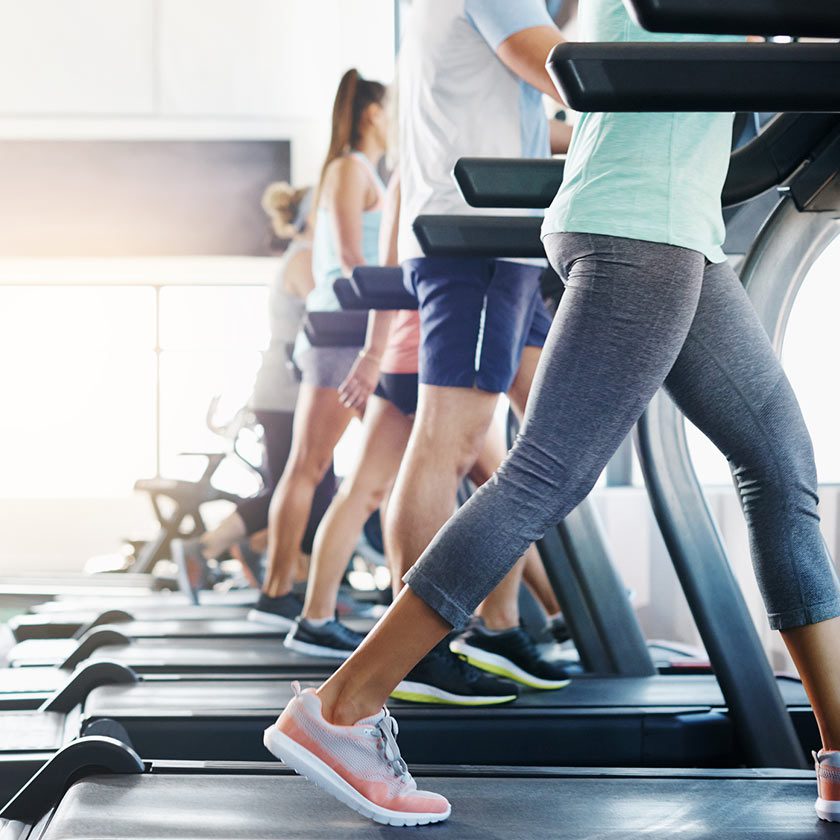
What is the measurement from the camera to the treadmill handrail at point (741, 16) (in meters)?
0.83

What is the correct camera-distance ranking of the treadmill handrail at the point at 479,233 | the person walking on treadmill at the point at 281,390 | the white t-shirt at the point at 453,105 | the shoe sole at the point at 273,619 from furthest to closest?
the person walking on treadmill at the point at 281,390
the shoe sole at the point at 273,619
the white t-shirt at the point at 453,105
the treadmill handrail at the point at 479,233

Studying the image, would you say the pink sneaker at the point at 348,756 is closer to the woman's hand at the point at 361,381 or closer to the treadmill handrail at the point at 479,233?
the treadmill handrail at the point at 479,233

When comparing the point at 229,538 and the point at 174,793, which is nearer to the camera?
the point at 174,793

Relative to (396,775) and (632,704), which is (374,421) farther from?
(396,775)

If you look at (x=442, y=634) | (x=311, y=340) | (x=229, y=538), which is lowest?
(x=229, y=538)

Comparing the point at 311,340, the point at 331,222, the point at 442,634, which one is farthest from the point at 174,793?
the point at 331,222

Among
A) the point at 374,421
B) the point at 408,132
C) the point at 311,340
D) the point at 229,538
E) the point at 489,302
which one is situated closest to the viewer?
the point at 489,302

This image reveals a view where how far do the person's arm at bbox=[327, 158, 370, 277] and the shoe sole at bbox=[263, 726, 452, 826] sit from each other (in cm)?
189

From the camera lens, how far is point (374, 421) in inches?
86.7

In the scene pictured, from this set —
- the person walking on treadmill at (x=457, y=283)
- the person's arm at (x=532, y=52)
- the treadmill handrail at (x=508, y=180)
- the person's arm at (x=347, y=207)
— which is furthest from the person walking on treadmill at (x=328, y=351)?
the treadmill handrail at (x=508, y=180)

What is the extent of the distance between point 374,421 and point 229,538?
2775 mm

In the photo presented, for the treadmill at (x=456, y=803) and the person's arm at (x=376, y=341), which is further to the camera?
the person's arm at (x=376, y=341)

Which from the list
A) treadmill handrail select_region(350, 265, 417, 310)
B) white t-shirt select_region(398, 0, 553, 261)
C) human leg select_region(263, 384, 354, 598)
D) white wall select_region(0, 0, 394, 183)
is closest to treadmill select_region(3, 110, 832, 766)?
treadmill handrail select_region(350, 265, 417, 310)

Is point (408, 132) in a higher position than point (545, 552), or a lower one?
higher
